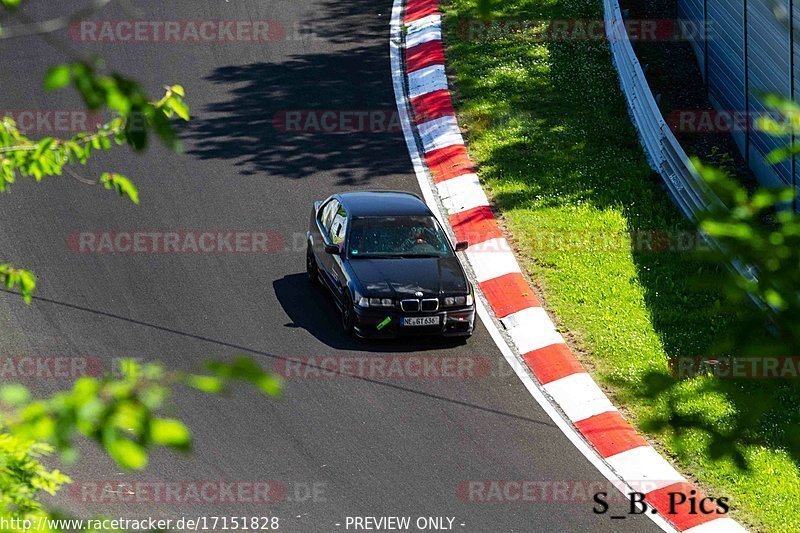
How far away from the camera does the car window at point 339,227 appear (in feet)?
45.6

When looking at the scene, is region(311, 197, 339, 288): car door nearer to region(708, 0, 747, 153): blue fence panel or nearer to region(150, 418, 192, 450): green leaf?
region(708, 0, 747, 153): blue fence panel

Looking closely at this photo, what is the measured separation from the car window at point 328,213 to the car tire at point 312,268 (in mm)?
342

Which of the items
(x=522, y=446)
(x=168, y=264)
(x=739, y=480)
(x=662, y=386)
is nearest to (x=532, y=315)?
(x=522, y=446)

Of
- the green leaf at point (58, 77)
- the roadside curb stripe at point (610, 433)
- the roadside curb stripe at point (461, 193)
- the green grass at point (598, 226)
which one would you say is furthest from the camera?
the roadside curb stripe at point (461, 193)

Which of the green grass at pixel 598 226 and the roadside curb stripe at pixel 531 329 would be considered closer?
the green grass at pixel 598 226

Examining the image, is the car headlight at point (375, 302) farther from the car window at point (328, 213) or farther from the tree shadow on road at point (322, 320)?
the car window at point (328, 213)

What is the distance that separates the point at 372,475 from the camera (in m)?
11.0

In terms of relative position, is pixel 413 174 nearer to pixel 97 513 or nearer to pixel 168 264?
pixel 168 264

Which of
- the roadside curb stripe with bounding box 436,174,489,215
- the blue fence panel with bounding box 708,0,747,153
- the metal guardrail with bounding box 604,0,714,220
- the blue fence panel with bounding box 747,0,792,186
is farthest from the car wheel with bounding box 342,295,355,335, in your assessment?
the blue fence panel with bounding box 708,0,747,153

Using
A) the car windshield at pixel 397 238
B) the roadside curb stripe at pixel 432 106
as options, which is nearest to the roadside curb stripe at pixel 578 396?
the car windshield at pixel 397 238

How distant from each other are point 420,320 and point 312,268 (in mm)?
2054

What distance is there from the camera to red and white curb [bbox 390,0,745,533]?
36.9 ft

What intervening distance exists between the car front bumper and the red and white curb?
0.58 meters


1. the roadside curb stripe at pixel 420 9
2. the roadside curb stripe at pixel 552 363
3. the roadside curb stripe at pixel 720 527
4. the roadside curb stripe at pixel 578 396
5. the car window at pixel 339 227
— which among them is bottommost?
the roadside curb stripe at pixel 720 527
